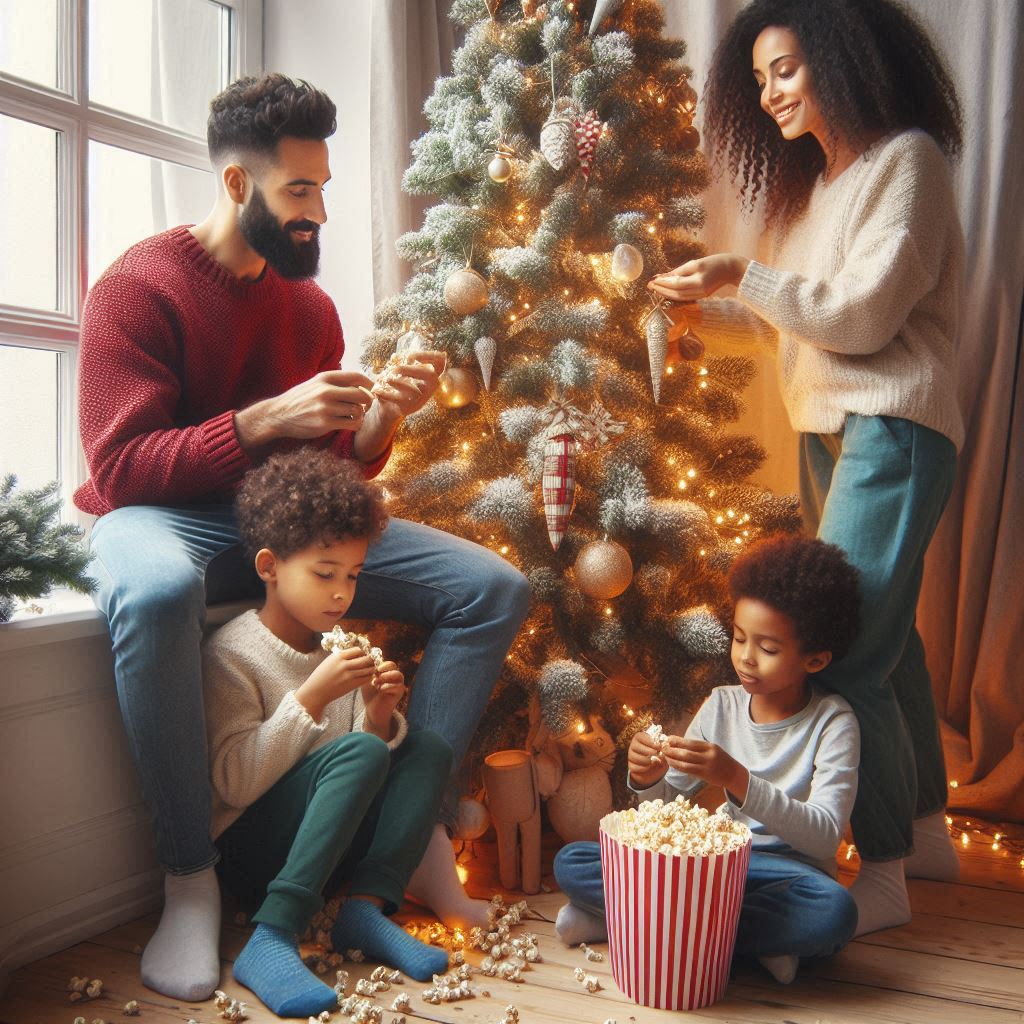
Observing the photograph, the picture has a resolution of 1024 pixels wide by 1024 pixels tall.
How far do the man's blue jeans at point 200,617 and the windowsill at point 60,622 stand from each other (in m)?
0.04

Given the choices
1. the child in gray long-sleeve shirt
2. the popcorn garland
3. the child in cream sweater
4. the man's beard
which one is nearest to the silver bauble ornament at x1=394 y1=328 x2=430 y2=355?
the man's beard

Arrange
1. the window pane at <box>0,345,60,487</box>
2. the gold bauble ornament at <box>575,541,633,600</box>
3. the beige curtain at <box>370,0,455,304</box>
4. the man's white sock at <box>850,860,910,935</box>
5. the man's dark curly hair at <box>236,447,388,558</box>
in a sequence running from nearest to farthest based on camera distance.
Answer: the man's dark curly hair at <box>236,447,388,558</box>, the man's white sock at <box>850,860,910,935</box>, the gold bauble ornament at <box>575,541,633,600</box>, the window pane at <box>0,345,60,487</box>, the beige curtain at <box>370,0,455,304</box>

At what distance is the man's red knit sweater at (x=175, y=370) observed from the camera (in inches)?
68.8

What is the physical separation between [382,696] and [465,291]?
77cm

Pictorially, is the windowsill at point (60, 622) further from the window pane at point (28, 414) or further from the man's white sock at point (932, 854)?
the man's white sock at point (932, 854)

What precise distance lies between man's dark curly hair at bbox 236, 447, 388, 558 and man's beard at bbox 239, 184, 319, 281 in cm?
38

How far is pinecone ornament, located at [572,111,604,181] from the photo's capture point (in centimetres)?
200

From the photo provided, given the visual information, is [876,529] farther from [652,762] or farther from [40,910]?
[40,910]

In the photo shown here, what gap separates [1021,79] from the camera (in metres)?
2.27

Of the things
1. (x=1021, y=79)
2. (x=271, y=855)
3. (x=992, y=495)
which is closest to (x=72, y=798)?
(x=271, y=855)

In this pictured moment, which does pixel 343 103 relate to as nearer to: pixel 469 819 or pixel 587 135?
pixel 587 135

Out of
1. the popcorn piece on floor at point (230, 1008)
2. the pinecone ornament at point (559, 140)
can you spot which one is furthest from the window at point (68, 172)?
the popcorn piece on floor at point (230, 1008)

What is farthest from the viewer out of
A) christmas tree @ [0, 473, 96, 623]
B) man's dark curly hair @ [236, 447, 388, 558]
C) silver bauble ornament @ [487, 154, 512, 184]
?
silver bauble ornament @ [487, 154, 512, 184]

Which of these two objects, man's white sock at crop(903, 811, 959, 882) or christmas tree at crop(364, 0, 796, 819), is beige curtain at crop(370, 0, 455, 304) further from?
man's white sock at crop(903, 811, 959, 882)
